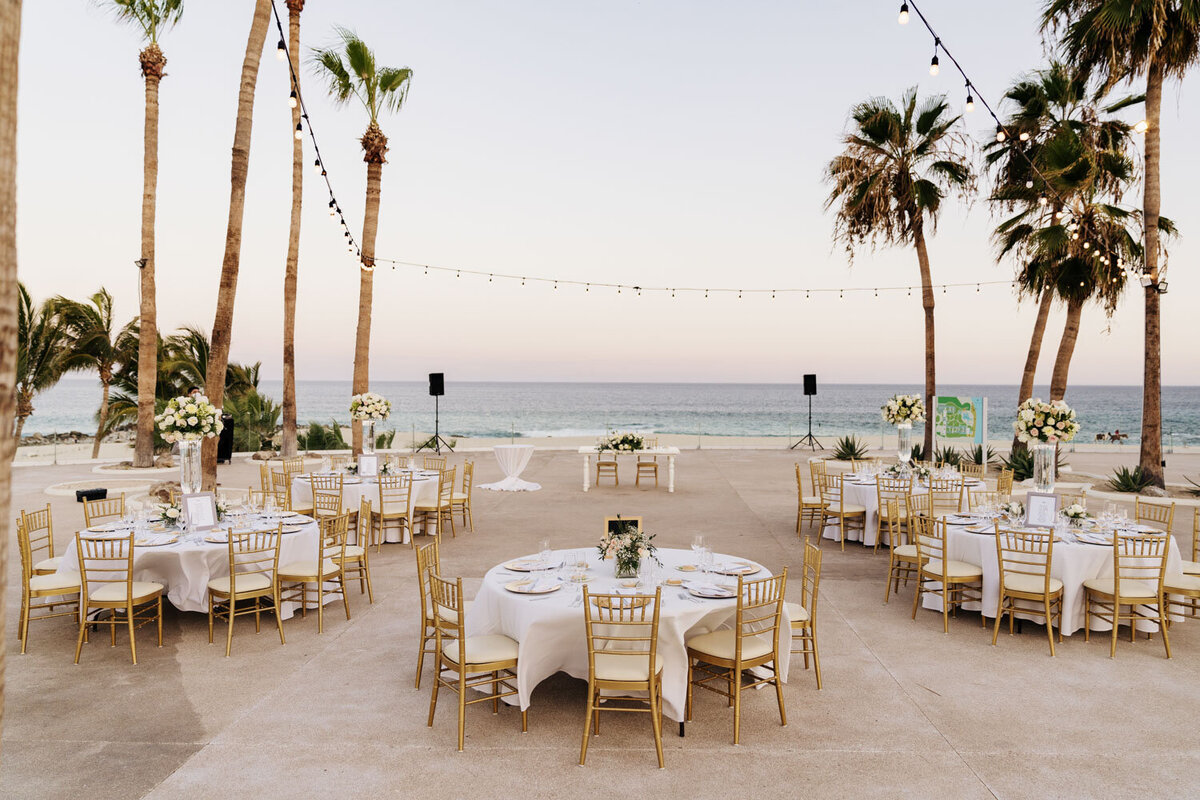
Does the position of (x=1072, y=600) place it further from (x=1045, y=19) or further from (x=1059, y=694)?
(x=1045, y=19)

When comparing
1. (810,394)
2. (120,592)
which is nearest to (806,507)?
(120,592)

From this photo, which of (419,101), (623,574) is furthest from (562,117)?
(623,574)

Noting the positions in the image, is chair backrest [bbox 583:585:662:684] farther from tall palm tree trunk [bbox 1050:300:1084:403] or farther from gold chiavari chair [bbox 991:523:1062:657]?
tall palm tree trunk [bbox 1050:300:1084:403]

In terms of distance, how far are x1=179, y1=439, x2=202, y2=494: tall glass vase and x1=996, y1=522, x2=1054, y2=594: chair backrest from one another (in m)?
6.71

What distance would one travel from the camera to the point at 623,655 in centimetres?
393

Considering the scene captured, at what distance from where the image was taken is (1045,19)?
1223cm

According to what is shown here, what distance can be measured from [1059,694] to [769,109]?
1642cm

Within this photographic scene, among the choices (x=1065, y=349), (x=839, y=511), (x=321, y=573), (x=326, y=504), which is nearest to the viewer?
(x=321, y=573)

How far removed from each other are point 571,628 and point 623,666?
16.1 inches

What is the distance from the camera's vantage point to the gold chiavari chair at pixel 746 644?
13.0ft

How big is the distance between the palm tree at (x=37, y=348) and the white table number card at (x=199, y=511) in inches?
579

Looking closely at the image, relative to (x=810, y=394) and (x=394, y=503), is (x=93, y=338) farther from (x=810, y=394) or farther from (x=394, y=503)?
(x=810, y=394)

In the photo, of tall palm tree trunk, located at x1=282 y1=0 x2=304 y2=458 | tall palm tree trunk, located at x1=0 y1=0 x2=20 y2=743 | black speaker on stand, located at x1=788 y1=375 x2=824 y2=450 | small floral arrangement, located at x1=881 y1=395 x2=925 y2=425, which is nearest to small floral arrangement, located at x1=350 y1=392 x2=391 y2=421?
tall palm tree trunk, located at x1=282 y1=0 x2=304 y2=458

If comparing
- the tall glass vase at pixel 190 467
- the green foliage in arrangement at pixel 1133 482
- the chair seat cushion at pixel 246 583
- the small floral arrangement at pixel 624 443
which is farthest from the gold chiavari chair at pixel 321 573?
the green foliage in arrangement at pixel 1133 482
